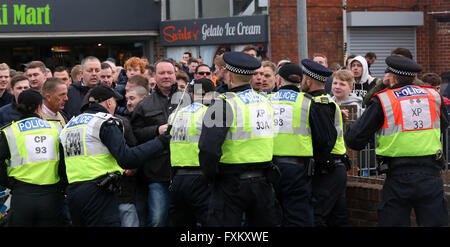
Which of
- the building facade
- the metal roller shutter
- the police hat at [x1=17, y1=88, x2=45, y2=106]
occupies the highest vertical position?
the building facade

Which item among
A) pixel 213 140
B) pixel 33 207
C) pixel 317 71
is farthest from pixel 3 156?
pixel 317 71

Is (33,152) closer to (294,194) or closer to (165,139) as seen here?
(165,139)

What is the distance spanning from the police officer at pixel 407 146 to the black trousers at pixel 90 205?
2.53 meters

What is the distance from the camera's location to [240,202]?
5836 millimetres

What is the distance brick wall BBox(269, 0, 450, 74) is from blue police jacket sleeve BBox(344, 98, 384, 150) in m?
10.6

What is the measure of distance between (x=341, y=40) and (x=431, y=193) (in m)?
11.6

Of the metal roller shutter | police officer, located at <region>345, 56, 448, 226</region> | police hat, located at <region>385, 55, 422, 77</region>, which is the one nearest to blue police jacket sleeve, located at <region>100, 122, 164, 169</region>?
police officer, located at <region>345, 56, 448, 226</region>

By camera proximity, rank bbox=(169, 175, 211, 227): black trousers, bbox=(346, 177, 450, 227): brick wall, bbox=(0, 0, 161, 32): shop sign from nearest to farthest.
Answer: bbox=(169, 175, 211, 227): black trousers, bbox=(346, 177, 450, 227): brick wall, bbox=(0, 0, 161, 32): shop sign

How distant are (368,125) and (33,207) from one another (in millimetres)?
3328

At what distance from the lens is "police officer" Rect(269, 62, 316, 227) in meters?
6.66

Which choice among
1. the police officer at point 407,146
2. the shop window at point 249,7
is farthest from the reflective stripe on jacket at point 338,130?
the shop window at point 249,7

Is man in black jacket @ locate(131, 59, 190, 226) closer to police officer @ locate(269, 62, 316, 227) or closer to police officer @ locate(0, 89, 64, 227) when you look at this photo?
police officer @ locate(0, 89, 64, 227)

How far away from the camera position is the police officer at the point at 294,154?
666cm
